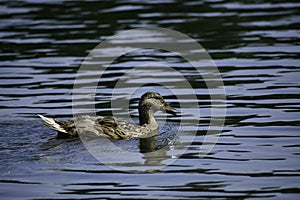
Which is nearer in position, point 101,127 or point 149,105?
point 101,127

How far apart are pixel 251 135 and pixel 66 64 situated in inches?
232

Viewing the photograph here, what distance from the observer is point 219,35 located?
57.4 feet

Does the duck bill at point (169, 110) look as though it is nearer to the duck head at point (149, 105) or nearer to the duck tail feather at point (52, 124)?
the duck head at point (149, 105)

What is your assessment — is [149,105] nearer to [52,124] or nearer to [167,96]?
[52,124]

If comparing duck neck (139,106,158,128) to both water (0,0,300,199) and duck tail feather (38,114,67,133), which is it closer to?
water (0,0,300,199)

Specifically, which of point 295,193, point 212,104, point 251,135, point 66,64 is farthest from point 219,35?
point 295,193

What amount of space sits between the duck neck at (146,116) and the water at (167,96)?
55 cm

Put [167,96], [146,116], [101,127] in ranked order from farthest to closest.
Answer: [167,96], [146,116], [101,127]

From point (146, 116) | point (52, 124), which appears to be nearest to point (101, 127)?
point (52, 124)

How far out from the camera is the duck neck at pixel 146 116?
11766mm

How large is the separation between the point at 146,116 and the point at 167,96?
6.19 feet

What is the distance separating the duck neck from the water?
0.55 metres

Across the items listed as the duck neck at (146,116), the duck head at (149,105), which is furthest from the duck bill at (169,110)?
the duck neck at (146,116)

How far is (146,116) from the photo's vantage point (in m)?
11.8
